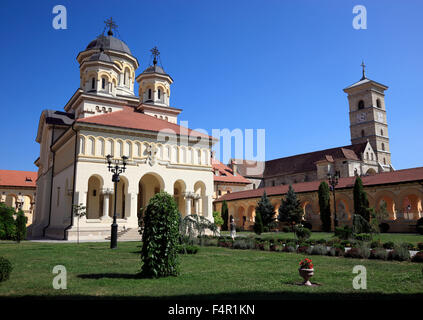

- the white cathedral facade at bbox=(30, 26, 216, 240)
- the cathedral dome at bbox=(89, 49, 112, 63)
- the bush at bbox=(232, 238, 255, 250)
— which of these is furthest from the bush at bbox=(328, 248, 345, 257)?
the cathedral dome at bbox=(89, 49, 112, 63)

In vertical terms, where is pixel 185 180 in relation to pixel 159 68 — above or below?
below

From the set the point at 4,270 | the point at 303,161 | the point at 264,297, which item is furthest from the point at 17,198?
the point at 264,297

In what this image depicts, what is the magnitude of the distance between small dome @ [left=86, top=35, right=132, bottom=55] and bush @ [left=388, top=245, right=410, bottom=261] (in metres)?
37.3

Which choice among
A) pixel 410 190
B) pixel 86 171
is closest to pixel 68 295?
pixel 86 171

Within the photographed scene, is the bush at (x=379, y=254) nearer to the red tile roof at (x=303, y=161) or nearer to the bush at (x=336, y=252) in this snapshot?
the bush at (x=336, y=252)

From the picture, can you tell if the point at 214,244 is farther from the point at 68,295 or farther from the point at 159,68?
the point at 159,68

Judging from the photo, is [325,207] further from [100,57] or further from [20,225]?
[100,57]

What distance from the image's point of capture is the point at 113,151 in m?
29.2

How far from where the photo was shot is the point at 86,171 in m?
27.7

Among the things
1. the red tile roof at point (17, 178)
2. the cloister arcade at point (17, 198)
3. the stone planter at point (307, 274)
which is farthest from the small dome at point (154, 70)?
the stone planter at point (307, 274)

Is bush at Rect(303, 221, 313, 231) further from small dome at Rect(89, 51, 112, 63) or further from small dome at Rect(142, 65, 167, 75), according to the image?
small dome at Rect(89, 51, 112, 63)

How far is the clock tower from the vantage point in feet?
226

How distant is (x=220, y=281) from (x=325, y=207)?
29.2 metres
